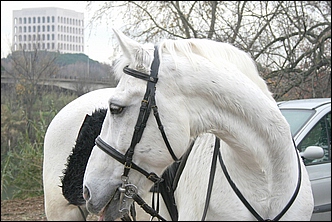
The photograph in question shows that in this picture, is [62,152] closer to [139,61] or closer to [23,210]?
[139,61]

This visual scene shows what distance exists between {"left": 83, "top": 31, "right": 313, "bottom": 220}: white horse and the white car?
197 cm

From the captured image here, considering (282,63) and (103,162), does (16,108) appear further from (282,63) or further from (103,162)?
(103,162)

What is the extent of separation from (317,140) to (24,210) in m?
5.40

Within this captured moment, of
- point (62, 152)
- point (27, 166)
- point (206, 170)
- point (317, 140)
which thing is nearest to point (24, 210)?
point (27, 166)

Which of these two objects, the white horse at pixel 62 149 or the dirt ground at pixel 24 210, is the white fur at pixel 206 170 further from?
the dirt ground at pixel 24 210

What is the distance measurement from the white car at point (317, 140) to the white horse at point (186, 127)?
6.47 feet

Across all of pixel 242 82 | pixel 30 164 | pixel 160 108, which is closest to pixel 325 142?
pixel 242 82

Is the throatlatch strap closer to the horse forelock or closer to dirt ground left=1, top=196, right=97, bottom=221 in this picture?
→ the horse forelock

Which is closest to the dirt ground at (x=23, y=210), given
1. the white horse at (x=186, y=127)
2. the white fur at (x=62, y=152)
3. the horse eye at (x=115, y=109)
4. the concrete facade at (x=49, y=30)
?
the white fur at (x=62, y=152)

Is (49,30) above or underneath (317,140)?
above

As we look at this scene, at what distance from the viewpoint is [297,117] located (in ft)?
14.8

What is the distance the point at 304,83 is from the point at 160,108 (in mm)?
5497

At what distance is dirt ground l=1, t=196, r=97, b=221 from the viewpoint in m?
6.91

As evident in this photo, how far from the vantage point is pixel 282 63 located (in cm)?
667
